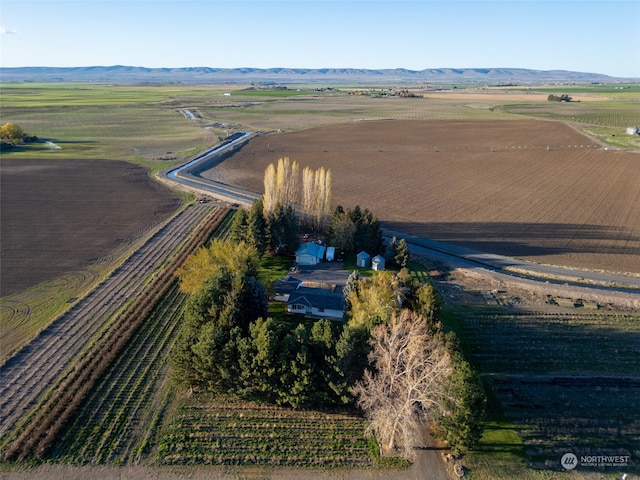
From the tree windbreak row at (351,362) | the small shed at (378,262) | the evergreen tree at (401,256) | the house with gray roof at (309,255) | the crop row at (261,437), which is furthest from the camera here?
the house with gray roof at (309,255)

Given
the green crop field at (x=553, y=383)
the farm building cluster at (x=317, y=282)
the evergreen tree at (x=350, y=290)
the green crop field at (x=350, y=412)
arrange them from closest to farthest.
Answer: the green crop field at (x=350, y=412) → the green crop field at (x=553, y=383) → the evergreen tree at (x=350, y=290) → the farm building cluster at (x=317, y=282)

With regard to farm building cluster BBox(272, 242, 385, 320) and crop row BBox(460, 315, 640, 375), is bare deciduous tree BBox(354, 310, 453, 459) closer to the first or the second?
crop row BBox(460, 315, 640, 375)

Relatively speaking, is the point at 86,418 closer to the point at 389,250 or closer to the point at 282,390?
the point at 282,390

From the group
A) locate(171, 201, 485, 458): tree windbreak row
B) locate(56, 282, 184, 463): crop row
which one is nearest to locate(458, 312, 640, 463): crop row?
locate(171, 201, 485, 458): tree windbreak row

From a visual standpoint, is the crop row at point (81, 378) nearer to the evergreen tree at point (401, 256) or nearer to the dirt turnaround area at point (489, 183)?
the evergreen tree at point (401, 256)

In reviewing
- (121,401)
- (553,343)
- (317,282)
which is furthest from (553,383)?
(121,401)

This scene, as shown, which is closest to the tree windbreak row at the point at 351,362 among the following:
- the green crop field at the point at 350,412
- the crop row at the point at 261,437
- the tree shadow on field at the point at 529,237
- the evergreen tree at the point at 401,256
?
the crop row at the point at 261,437
